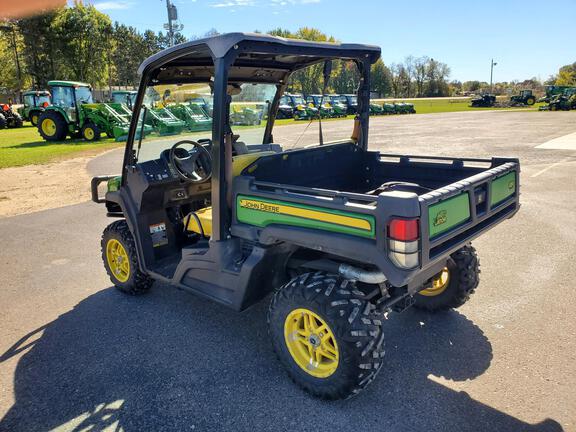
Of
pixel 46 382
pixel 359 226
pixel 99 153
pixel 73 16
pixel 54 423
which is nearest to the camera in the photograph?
pixel 359 226

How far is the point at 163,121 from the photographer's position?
393 cm

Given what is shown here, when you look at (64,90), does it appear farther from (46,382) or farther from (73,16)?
(73,16)

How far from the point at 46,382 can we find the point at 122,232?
1563mm

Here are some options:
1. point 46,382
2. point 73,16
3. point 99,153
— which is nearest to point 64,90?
point 99,153

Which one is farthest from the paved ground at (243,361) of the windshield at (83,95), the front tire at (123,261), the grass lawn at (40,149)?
the windshield at (83,95)

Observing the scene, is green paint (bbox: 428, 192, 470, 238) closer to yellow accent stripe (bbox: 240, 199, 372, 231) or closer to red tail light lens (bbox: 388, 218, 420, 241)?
red tail light lens (bbox: 388, 218, 420, 241)

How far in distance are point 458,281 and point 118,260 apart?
10.7ft

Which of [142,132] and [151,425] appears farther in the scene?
[142,132]

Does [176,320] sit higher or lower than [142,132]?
lower

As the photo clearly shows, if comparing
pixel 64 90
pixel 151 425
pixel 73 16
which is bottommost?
pixel 151 425

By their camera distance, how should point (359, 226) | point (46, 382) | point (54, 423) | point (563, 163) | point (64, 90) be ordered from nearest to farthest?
point (359, 226) → point (54, 423) → point (46, 382) → point (563, 163) → point (64, 90)

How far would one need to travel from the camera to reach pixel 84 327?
12.6 ft

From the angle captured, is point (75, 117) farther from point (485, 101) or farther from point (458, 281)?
point (485, 101)

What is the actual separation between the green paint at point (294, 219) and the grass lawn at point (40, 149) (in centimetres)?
1259
